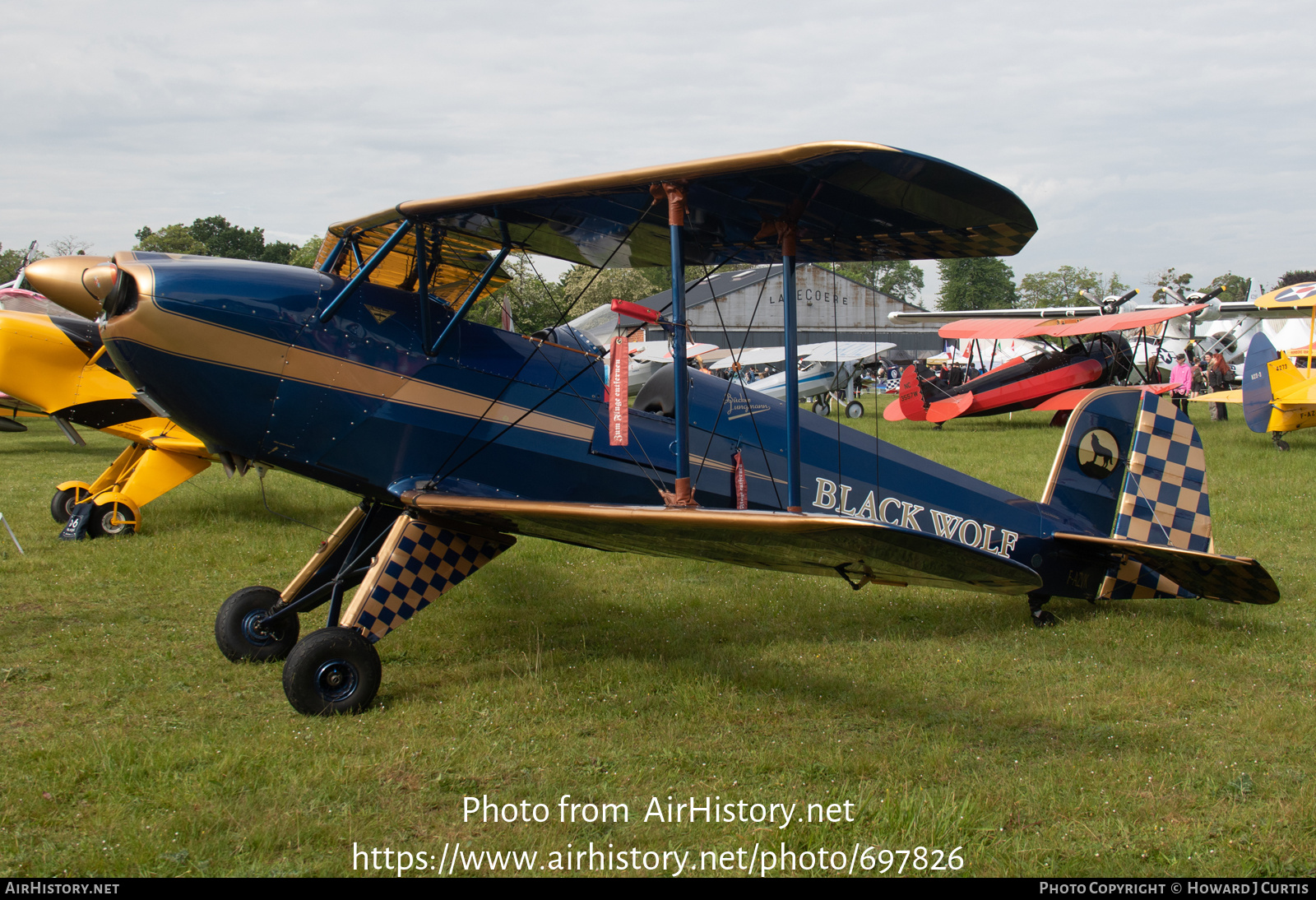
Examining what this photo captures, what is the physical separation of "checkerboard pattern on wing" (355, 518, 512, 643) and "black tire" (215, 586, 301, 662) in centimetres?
103

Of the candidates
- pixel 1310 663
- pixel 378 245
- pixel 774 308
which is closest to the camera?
pixel 1310 663

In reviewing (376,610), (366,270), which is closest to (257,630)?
(376,610)

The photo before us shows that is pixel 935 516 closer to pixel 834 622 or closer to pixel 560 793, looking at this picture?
pixel 834 622

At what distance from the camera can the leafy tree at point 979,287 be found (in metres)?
94.4

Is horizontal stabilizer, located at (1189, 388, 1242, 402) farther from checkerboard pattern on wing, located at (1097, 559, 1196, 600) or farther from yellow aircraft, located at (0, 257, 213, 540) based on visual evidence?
yellow aircraft, located at (0, 257, 213, 540)

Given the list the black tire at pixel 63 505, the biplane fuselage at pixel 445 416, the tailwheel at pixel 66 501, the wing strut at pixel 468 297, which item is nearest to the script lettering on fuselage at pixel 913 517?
the biplane fuselage at pixel 445 416

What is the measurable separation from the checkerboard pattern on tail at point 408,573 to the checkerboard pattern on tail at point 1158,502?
4421 mm

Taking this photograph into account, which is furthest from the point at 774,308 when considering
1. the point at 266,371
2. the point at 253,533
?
the point at 266,371

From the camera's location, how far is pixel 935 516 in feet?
19.2

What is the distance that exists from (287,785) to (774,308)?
193 feet

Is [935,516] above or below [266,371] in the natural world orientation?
below

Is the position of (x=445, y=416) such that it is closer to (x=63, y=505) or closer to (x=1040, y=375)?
(x=63, y=505)

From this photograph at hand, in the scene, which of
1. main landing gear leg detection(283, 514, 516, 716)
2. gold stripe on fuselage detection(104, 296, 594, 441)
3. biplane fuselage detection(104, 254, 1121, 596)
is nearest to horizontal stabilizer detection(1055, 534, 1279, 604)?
biplane fuselage detection(104, 254, 1121, 596)
